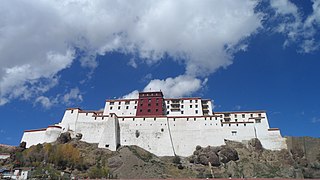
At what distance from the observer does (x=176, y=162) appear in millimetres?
61156

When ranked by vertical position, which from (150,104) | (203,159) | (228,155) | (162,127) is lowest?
(203,159)

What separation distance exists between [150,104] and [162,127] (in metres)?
8.34

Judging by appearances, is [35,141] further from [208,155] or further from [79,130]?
[208,155]

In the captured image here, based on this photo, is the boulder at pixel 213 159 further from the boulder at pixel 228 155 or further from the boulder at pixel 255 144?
the boulder at pixel 255 144

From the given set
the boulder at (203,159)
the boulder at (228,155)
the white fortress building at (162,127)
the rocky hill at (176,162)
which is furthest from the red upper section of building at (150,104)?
the boulder at (228,155)

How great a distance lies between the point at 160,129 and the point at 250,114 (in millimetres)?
21222

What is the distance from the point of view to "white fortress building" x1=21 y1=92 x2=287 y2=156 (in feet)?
214

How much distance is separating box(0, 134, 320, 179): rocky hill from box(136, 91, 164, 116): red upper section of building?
10.7 metres

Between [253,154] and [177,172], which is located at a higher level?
[253,154]

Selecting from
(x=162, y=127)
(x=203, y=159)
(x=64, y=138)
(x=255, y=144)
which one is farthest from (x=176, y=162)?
(x=64, y=138)

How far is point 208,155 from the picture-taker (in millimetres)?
60688

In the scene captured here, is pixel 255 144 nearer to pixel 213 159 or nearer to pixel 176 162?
pixel 213 159

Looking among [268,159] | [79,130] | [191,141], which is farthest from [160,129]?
[268,159]

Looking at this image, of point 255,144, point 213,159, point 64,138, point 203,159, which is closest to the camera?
point 213,159
